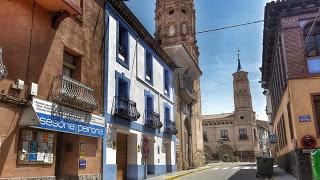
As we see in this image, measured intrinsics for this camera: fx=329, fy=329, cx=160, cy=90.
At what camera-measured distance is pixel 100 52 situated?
14.3 m

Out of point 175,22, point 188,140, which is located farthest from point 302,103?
point 175,22

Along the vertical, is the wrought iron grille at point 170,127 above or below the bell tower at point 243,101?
below

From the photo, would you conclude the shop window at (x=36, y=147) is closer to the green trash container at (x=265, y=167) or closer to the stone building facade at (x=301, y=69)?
the stone building facade at (x=301, y=69)

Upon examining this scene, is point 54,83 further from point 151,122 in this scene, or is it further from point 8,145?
point 151,122

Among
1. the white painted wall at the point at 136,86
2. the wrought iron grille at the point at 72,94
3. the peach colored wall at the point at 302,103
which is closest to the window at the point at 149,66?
the white painted wall at the point at 136,86

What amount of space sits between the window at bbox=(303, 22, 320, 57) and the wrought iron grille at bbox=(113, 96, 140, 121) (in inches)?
340

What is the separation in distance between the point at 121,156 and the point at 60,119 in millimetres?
6277

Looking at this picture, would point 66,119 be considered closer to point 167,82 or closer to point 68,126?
point 68,126

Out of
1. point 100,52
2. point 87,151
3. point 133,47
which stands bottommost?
point 87,151

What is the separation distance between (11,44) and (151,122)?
10515 millimetres

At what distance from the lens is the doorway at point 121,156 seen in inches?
629

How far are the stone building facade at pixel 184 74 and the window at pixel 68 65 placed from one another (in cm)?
844

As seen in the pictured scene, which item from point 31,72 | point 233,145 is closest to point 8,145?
point 31,72

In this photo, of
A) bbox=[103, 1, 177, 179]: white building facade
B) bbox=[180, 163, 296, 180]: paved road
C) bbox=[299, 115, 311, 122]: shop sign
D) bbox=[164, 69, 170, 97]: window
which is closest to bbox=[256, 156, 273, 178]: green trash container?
bbox=[180, 163, 296, 180]: paved road
